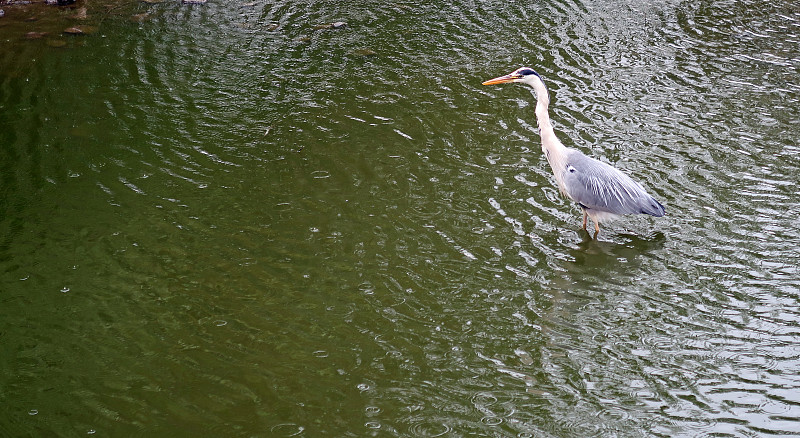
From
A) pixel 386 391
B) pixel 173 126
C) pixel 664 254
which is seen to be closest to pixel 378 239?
pixel 386 391

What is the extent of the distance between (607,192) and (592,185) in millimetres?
150

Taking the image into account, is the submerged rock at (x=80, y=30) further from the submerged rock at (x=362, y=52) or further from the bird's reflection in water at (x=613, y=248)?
the bird's reflection in water at (x=613, y=248)

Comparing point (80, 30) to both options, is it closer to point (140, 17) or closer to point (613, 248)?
point (140, 17)

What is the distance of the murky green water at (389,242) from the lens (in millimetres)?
4914

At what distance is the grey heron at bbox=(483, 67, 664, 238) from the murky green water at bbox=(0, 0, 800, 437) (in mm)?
326

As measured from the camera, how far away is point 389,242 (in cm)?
665

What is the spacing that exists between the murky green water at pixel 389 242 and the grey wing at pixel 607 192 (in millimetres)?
359

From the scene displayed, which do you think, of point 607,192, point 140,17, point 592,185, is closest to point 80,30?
point 140,17

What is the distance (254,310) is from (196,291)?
1.91 feet

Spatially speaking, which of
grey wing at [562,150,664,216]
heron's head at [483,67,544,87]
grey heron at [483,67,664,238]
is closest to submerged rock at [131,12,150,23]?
heron's head at [483,67,544,87]

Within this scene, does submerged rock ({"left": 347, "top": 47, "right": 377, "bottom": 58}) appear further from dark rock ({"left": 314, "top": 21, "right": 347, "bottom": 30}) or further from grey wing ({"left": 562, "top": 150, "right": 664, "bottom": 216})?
grey wing ({"left": 562, "top": 150, "right": 664, "bottom": 216})

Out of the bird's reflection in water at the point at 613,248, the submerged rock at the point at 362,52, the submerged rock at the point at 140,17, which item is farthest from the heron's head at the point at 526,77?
the submerged rock at the point at 140,17

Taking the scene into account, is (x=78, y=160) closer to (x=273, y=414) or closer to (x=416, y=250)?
(x=416, y=250)

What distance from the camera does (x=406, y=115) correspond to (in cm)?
912
